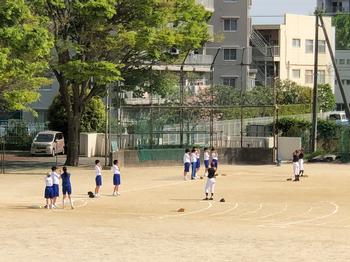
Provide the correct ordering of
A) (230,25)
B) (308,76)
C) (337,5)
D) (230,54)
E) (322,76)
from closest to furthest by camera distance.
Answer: (230,54) < (230,25) < (308,76) < (322,76) < (337,5)

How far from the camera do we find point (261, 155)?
55.3 metres

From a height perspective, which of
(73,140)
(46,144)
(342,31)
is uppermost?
(342,31)

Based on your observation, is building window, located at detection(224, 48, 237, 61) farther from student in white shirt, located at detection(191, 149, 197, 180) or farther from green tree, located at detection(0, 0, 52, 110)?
green tree, located at detection(0, 0, 52, 110)

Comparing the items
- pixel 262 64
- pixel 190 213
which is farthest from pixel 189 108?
pixel 262 64

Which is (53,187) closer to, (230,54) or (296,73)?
(230,54)

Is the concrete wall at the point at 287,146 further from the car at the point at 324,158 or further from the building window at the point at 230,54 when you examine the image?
the building window at the point at 230,54

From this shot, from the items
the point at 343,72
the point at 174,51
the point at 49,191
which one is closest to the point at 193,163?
the point at 174,51

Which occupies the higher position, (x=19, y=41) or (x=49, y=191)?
(x=19, y=41)

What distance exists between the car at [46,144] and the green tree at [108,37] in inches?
326

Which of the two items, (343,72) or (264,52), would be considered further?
(343,72)

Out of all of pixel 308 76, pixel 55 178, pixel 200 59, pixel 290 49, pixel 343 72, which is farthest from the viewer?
pixel 343 72

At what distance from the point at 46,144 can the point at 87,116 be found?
470cm

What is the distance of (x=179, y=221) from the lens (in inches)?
1000

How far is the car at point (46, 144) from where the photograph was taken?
2288 inches
